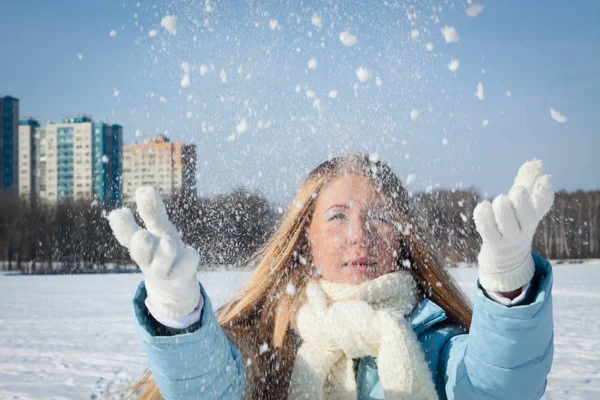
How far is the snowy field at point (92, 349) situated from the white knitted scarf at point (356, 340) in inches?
37.5

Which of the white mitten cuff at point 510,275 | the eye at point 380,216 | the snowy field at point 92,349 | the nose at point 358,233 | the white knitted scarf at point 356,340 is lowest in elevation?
the snowy field at point 92,349

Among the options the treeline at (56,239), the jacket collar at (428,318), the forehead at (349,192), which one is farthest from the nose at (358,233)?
the treeline at (56,239)

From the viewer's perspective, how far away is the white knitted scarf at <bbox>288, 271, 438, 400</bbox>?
2.30 meters

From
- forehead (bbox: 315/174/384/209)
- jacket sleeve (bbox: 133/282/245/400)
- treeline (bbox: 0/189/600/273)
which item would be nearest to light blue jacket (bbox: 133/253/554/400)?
jacket sleeve (bbox: 133/282/245/400)

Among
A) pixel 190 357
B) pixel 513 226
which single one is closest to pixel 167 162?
pixel 190 357

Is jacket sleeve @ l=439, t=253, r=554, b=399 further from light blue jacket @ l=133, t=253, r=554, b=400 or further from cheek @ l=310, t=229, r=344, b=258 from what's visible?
cheek @ l=310, t=229, r=344, b=258

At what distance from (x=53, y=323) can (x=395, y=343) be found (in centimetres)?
924

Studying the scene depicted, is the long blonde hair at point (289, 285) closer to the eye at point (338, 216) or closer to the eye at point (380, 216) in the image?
the eye at point (380, 216)

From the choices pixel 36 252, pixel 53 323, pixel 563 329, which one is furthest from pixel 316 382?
pixel 36 252

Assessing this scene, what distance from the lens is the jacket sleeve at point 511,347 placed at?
179cm

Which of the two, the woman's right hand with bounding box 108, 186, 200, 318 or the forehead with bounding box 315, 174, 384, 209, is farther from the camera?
the forehead with bounding box 315, 174, 384, 209

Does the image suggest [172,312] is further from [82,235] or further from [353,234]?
[82,235]

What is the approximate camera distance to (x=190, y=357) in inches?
75.9

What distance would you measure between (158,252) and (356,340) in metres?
1.01
